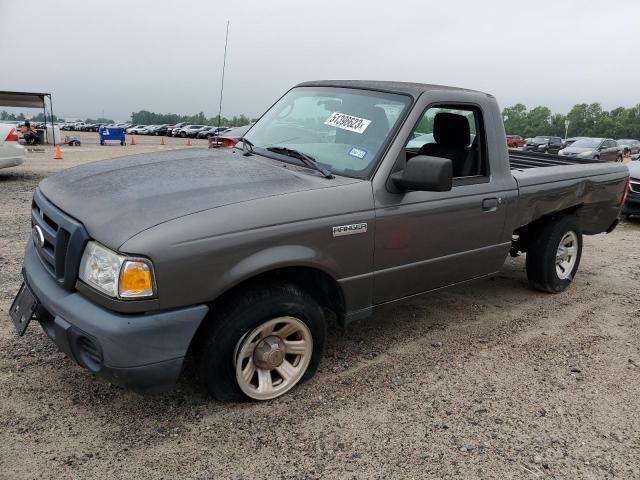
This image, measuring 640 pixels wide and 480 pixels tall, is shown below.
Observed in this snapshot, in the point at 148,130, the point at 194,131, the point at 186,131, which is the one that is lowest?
the point at 148,130

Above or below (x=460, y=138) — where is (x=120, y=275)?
below

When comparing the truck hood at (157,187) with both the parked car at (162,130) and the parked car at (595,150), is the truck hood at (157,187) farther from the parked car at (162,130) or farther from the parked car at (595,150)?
the parked car at (162,130)

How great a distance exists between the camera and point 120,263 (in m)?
2.42

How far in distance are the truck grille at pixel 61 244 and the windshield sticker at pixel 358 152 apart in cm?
167

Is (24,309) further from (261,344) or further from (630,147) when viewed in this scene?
(630,147)

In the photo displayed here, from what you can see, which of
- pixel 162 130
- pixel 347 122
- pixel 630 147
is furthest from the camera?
pixel 162 130

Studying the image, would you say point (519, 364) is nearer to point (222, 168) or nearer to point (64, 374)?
point (222, 168)

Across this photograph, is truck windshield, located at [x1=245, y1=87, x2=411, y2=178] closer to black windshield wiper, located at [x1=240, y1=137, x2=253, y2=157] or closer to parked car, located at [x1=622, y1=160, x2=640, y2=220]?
black windshield wiper, located at [x1=240, y1=137, x2=253, y2=157]

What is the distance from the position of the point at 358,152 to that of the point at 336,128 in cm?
30

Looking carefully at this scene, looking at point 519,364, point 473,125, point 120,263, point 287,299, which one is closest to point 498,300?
point 519,364

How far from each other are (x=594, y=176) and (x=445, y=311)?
2070 mm

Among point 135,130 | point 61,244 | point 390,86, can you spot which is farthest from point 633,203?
point 135,130

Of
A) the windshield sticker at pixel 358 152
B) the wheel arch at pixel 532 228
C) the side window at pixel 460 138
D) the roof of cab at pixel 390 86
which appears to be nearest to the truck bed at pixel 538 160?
the wheel arch at pixel 532 228

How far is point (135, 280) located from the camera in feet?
7.94
